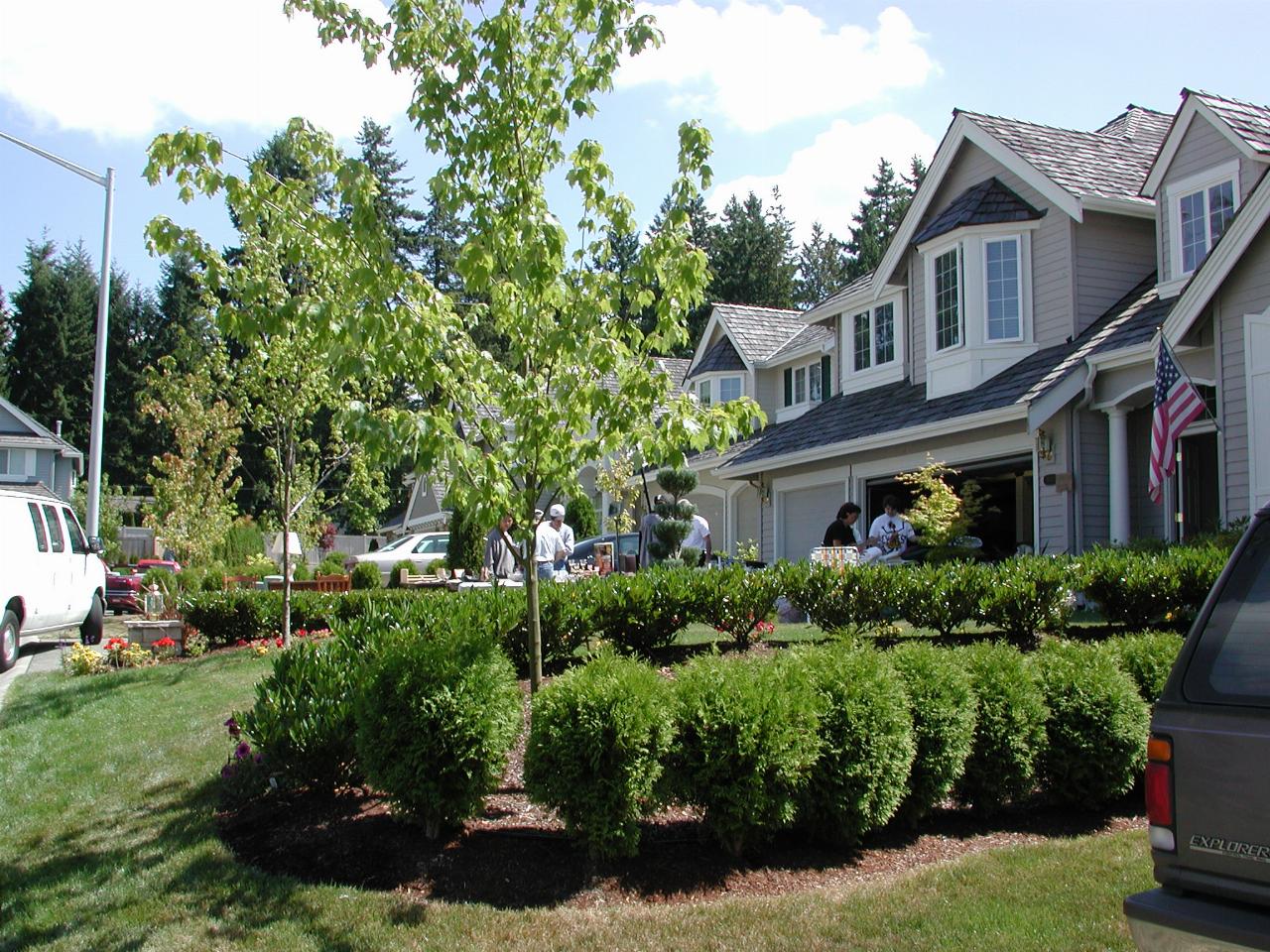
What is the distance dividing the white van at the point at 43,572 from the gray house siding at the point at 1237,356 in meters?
13.4

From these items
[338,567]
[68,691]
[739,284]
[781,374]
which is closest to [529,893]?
[68,691]

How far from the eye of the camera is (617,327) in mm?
5707

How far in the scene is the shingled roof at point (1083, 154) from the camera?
14.6 metres

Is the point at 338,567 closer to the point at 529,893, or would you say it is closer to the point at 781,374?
the point at 781,374

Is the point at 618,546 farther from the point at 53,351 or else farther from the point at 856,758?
the point at 53,351

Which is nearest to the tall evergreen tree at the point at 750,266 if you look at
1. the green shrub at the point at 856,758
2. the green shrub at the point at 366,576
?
the green shrub at the point at 366,576

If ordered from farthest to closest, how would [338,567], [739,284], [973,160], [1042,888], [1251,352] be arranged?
[739,284]
[338,567]
[973,160]
[1251,352]
[1042,888]

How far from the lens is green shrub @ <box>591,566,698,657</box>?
8.84 metres

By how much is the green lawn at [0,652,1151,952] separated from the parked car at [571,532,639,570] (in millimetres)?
16189

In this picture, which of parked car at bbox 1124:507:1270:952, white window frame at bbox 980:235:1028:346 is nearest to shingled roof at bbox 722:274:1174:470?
white window frame at bbox 980:235:1028:346

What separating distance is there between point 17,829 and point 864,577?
6827 millimetres

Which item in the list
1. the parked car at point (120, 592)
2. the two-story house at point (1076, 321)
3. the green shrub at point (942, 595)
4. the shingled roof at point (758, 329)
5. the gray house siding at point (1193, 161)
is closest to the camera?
the green shrub at point (942, 595)

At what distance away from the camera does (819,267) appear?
197 ft

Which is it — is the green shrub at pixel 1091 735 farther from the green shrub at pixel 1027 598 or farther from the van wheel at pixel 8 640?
the van wheel at pixel 8 640
